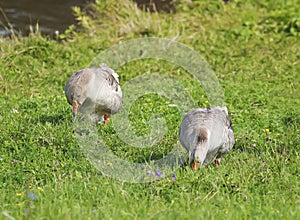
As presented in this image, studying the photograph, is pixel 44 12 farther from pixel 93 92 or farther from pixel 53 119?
pixel 93 92

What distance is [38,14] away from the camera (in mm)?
14938

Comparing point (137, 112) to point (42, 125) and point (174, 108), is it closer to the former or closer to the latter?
point (174, 108)

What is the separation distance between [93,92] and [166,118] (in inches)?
55.8

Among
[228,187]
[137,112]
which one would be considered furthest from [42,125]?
[228,187]

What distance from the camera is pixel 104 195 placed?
217 inches

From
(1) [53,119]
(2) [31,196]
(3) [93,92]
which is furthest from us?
(1) [53,119]

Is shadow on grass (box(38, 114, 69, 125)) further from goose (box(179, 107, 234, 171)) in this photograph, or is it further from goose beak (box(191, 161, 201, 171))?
goose beak (box(191, 161, 201, 171))

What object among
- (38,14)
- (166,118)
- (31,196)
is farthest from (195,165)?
(38,14)

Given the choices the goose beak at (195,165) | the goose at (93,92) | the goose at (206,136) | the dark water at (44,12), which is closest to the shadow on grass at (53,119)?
the goose at (93,92)

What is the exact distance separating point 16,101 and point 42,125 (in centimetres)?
183

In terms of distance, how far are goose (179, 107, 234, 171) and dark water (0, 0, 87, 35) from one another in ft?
24.7

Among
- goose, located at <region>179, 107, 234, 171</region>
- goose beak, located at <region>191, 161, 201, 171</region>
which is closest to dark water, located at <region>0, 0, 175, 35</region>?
goose, located at <region>179, 107, 234, 171</region>

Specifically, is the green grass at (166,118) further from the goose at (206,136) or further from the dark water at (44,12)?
the dark water at (44,12)

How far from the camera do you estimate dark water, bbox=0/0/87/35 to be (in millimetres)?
14123
